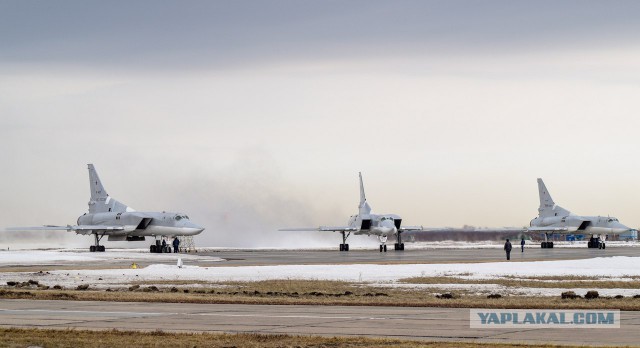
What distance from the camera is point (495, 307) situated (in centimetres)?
2731

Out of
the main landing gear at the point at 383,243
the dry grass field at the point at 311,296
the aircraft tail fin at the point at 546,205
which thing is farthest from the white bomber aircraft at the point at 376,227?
the dry grass field at the point at 311,296

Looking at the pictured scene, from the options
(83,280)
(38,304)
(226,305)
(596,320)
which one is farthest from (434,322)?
(83,280)

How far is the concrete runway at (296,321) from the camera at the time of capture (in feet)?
65.4

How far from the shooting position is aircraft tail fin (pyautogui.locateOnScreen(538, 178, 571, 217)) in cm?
12825

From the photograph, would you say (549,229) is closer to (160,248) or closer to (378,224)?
(378,224)

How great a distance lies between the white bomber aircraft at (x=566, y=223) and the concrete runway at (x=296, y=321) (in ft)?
273

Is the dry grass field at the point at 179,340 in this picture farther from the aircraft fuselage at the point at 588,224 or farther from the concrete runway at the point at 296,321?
the aircraft fuselage at the point at 588,224

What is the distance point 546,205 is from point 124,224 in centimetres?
5818

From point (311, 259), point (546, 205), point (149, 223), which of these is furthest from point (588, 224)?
point (311, 259)

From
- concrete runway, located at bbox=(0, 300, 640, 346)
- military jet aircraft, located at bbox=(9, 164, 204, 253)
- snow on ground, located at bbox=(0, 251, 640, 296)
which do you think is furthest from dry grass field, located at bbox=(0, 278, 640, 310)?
military jet aircraft, located at bbox=(9, 164, 204, 253)

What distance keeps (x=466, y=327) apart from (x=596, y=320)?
11.5ft

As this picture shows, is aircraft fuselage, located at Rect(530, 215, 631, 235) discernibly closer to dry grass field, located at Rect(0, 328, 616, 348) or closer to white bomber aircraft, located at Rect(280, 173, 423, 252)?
white bomber aircraft, located at Rect(280, 173, 423, 252)

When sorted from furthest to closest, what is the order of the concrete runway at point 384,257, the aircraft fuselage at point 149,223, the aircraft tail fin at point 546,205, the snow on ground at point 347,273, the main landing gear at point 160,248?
1. the aircraft tail fin at point 546,205
2. the aircraft fuselage at point 149,223
3. the main landing gear at point 160,248
4. the concrete runway at point 384,257
5. the snow on ground at point 347,273

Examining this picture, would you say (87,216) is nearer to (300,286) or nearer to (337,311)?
(300,286)
